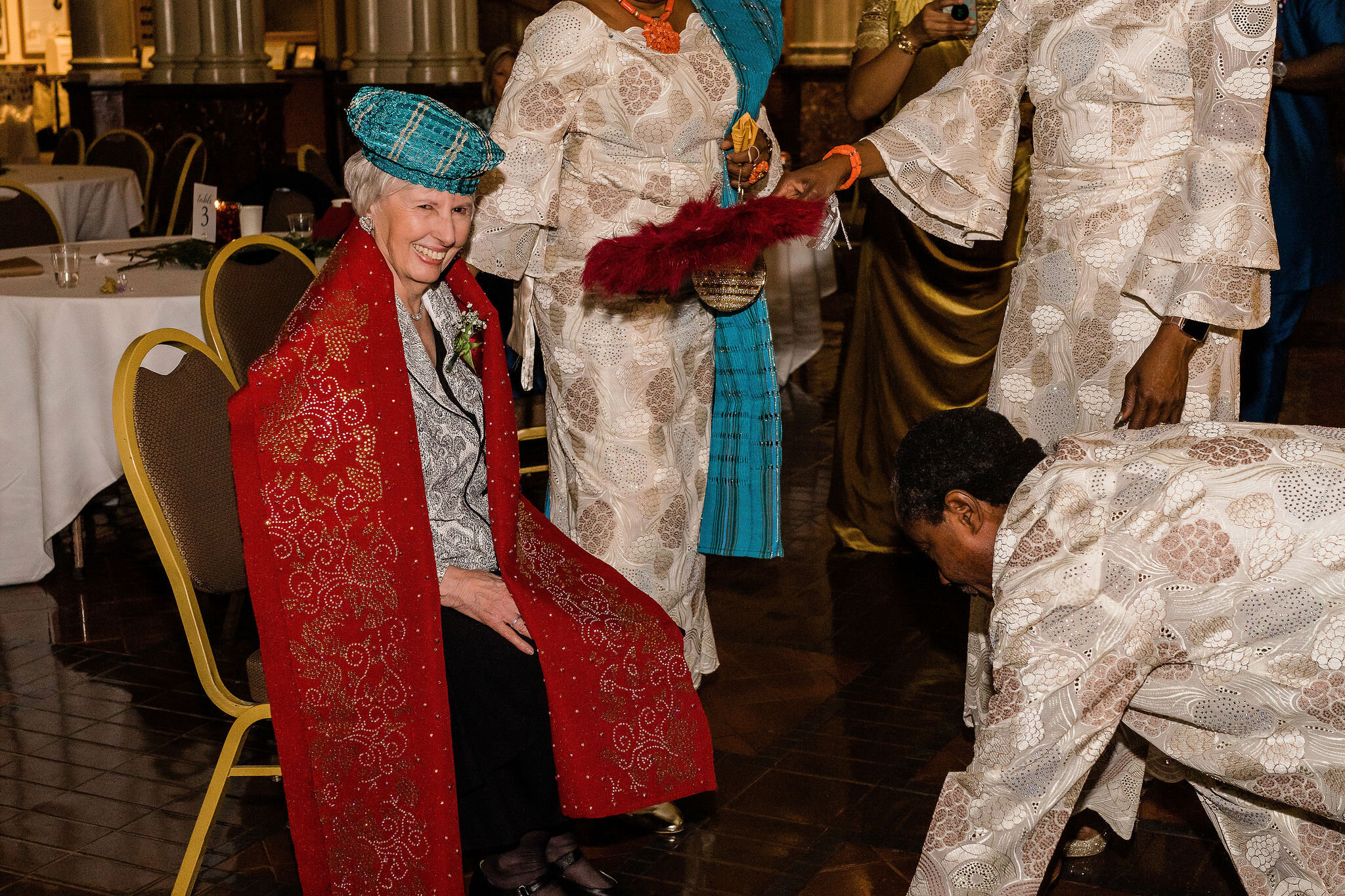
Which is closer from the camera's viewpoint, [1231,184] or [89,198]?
[1231,184]

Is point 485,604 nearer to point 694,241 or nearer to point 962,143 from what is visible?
point 694,241

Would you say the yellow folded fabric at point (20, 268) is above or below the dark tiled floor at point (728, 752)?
above

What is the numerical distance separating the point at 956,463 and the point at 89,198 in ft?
22.6

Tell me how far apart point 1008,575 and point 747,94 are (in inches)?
65.8

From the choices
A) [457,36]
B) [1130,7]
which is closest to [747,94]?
[1130,7]

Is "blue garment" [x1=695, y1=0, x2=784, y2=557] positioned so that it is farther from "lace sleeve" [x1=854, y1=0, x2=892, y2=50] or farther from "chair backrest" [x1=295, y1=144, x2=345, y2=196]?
"chair backrest" [x1=295, y1=144, x2=345, y2=196]

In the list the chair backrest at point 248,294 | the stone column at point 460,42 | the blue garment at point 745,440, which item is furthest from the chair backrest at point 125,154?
the blue garment at point 745,440

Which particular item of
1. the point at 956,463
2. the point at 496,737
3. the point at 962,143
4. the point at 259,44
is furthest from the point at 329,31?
the point at 956,463

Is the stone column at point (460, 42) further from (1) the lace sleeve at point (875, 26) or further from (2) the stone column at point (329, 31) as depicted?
(1) the lace sleeve at point (875, 26)

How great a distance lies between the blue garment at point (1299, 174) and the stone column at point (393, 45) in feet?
23.0

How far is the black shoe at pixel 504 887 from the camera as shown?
2.57 metres

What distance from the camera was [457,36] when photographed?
9.54 metres

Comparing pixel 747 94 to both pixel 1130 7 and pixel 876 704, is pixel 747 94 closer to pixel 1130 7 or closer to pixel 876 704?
pixel 1130 7

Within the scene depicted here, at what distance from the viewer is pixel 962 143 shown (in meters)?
2.89
